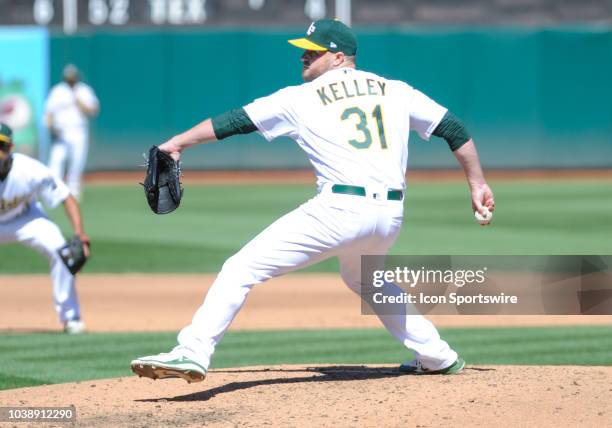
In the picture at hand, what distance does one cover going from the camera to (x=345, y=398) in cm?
576

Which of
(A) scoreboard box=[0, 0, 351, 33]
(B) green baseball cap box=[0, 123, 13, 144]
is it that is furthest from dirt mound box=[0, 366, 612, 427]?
(A) scoreboard box=[0, 0, 351, 33]

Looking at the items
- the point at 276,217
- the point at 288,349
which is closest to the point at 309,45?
the point at 288,349

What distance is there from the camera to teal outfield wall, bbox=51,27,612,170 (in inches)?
906

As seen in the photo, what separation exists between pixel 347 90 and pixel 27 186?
393cm

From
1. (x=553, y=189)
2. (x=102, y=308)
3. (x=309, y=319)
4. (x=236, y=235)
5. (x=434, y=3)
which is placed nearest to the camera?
(x=309, y=319)

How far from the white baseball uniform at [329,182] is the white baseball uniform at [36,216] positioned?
362cm

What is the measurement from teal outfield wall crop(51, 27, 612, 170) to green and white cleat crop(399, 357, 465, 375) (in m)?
16.7

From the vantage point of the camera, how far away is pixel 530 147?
→ 919 inches

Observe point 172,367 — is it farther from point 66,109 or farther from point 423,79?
point 423,79

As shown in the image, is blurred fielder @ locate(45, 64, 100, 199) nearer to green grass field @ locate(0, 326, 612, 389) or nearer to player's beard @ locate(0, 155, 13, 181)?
green grass field @ locate(0, 326, 612, 389)

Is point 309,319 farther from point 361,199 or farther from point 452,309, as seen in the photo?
point 361,199

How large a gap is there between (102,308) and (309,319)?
6.39 feet

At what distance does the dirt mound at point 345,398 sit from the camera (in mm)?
5348

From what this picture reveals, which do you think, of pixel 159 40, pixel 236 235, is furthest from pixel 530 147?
pixel 236 235
